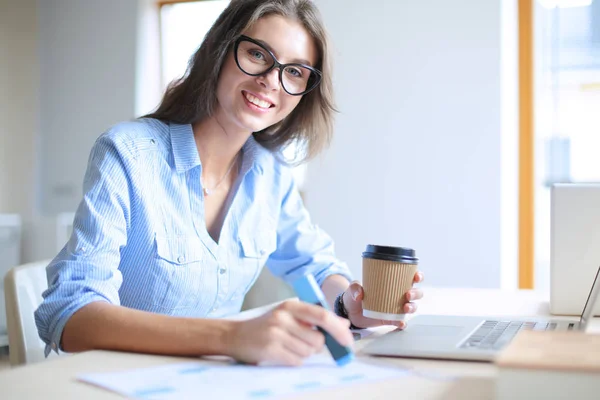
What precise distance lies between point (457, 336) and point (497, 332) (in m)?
0.08

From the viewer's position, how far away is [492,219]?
3.57 metres

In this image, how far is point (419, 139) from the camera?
3713 mm

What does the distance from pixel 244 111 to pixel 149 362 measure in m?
0.74

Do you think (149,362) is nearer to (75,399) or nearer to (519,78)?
(75,399)

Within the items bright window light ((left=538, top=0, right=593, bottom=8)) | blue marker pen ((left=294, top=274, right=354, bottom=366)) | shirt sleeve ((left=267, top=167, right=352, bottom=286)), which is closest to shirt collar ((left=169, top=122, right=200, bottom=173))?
shirt sleeve ((left=267, top=167, right=352, bottom=286))

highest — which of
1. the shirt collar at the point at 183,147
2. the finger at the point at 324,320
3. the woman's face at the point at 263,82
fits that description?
the woman's face at the point at 263,82

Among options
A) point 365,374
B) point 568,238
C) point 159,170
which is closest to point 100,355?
point 365,374

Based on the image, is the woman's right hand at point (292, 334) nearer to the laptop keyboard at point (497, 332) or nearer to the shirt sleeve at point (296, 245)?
the laptop keyboard at point (497, 332)

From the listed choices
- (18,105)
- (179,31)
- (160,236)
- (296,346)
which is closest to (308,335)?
(296,346)

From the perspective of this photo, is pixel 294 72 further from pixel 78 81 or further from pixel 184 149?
pixel 78 81

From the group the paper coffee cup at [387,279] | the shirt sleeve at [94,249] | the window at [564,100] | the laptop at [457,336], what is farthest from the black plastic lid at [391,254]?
the window at [564,100]

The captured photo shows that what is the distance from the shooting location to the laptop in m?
0.97

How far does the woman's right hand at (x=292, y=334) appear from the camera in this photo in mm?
880

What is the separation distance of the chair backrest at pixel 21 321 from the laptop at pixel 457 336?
68cm
